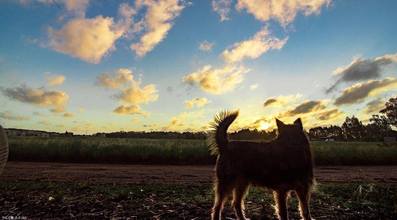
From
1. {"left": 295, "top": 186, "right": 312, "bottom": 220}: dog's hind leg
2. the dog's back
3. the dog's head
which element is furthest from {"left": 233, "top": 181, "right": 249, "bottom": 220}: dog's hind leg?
the dog's head

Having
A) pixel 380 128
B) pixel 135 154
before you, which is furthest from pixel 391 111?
pixel 135 154

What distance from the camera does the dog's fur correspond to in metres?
5.55

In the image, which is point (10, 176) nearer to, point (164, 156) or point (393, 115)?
point (164, 156)

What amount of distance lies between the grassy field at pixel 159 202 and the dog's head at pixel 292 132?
181 centimetres

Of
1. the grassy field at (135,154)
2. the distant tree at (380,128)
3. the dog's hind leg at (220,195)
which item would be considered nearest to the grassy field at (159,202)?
the dog's hind leg at (220,195)

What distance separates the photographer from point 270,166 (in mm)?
5543

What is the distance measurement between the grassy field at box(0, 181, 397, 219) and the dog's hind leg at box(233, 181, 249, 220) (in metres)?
0.82

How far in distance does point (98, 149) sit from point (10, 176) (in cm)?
883

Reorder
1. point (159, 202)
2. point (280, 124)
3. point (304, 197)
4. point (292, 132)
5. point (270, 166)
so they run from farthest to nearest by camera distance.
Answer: point (159, 202) → point (280, 124) → point (292, 132) → point (304, 197) → point (270, 166)

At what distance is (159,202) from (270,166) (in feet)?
11.3

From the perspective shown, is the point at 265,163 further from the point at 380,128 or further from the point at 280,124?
the point at 380,128

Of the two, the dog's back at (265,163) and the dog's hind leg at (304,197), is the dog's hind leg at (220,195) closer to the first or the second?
the dog's back at (265,163)

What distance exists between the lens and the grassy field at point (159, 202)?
7.06 m

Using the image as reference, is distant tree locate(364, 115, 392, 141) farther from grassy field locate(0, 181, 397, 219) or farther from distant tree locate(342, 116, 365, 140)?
grassy field locate(0, 181, 397, 219)
